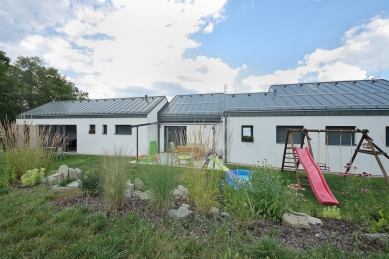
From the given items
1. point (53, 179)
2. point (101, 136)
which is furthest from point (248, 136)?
point (101, 136)

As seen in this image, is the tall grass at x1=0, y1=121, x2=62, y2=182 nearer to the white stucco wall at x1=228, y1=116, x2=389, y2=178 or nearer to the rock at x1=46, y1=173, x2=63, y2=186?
the rock at x1=46, y1=173, x2=63, y2=186

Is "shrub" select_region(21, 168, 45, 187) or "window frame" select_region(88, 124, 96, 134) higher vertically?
"window frame" select_region(88, 124, 96, 134)

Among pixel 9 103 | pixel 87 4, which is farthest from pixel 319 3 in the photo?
pixel 9 103

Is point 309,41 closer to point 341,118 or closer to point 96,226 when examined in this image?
point 341,118

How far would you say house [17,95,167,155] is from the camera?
1029 cm

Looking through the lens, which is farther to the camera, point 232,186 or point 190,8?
point 190,8

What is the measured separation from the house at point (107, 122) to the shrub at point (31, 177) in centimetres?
568

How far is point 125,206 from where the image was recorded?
2.77 meters

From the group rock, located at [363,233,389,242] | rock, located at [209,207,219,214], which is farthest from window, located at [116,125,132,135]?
rock, located at [363,233,389,242]

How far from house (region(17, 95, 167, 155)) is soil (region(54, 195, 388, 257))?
7.24 metres

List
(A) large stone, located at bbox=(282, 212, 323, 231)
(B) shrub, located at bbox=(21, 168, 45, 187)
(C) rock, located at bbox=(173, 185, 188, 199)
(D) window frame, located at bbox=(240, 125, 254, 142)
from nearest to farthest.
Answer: (A) large stone, located at bbox=(282, 212, 323, 231) → (C) rock, located at bbox=(173, 185, 188, 199) → (B) shrub, located at bbox=(21, 168, 45, 187) → (D) window frame, located at bbox=(240, 125, 254, 142)

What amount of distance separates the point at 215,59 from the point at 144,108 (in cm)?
610

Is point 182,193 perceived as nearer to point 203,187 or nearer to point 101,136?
point 203,187

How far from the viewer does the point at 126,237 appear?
195 cm
